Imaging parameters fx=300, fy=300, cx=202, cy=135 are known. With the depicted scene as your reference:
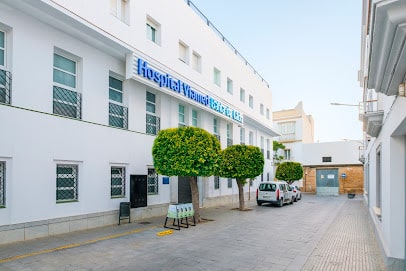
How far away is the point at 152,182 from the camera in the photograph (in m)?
14.6

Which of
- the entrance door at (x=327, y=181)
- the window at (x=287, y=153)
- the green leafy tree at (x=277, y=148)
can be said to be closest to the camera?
the entrance door at (x=327, y=181)

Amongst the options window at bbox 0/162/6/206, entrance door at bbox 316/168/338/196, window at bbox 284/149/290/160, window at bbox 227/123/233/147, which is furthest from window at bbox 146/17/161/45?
window at bbox 284/149/290/160

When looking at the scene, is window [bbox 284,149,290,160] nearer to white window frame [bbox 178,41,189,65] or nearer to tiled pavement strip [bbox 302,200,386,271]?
white window frame [bbox 178,41,189,65]

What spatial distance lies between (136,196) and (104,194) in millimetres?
1523

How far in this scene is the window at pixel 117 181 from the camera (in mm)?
12398

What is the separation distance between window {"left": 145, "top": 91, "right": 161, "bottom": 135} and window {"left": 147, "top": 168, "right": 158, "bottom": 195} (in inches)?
77.5

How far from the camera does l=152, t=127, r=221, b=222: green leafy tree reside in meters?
11.6

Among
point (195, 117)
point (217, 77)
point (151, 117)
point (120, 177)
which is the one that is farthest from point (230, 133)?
point (120, 177)

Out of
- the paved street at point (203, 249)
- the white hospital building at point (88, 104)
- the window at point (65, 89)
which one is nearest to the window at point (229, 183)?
the white hospital building at point (88, 104)

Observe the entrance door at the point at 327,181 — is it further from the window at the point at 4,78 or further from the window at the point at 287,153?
the window at the point at 4,78

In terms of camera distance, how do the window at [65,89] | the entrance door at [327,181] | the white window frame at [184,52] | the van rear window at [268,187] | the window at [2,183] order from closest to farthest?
the window at [2,183]
the window at [65,89]
the white window frame at [184,52]
the van rear window at [268,187]
the entrance door at [327,181]

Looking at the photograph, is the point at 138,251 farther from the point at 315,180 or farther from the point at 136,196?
the point at 315,180

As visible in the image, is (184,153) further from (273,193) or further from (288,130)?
(288,130)

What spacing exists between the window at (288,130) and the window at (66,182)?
3480 cm
